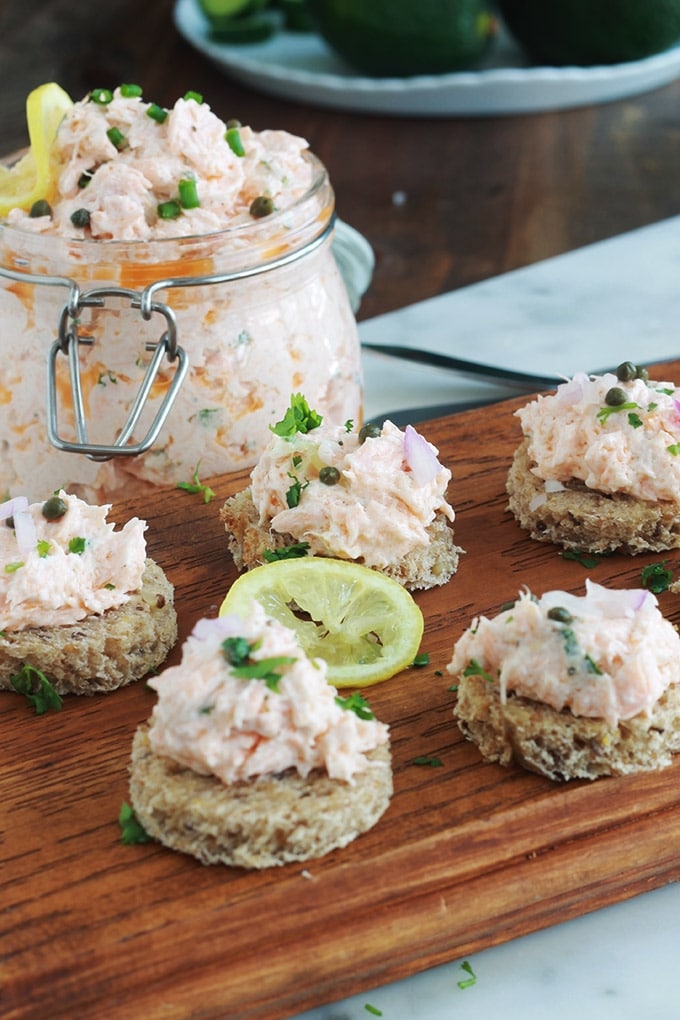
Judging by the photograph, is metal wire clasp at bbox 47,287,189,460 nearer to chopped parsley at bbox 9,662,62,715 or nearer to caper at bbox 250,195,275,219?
caper at bbox 250,195,275,219

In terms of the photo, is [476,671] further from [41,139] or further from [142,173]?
[41,139]

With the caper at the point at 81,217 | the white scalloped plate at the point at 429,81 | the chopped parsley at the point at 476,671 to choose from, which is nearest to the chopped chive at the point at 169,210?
the caper at the point at 81,217

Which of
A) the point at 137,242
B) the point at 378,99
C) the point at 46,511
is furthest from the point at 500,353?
the point at 378,99

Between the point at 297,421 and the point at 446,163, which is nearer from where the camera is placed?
the point at 297,421

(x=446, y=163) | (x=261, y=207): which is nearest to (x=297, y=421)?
(x=261, y=207)

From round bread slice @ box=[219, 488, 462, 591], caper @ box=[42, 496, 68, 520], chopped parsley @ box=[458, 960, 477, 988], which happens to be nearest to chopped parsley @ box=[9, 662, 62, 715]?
caper @ box=[42, 496, 68, 520]

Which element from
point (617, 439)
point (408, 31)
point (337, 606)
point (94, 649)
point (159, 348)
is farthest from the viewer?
point (408, 31)
